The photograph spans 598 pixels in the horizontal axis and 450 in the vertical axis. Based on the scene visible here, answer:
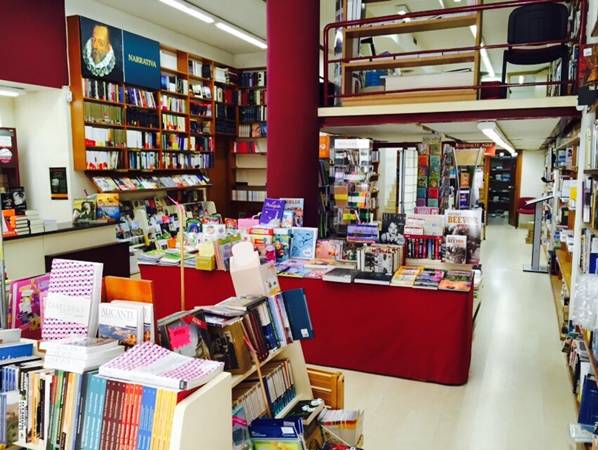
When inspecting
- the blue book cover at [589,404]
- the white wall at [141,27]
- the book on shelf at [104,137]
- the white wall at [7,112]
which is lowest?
the blue book cover at [589,404]

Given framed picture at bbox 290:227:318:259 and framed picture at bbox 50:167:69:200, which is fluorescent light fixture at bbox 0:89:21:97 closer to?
framed picture at bbox 50:167:69:200

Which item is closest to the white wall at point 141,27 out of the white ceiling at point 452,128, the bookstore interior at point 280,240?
the bookstore interior at point 280,240

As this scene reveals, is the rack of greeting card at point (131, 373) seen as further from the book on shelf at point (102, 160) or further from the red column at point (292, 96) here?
the book on shelf at point (102, 160)

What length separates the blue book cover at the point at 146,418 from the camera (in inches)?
59.0

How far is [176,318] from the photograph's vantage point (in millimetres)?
1849

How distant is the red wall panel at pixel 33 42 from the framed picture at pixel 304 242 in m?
4.29

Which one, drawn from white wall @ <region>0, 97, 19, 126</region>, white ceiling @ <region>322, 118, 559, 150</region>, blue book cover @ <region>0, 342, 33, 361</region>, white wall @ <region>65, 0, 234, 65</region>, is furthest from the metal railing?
white wall @ <region>0, 97, 19, 126</region>

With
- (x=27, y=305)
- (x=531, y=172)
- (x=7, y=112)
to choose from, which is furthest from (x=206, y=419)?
(x=531, y=172)

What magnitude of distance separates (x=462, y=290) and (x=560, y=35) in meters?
2.87

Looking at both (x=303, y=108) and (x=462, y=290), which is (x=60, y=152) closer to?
(x=303, y=108)

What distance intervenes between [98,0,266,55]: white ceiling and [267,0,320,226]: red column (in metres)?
2.77

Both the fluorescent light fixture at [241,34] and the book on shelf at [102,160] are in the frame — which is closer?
the book on shelf at [102,160]

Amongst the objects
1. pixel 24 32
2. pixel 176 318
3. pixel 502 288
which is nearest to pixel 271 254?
pixel 176 318

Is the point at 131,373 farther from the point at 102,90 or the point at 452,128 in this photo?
the point at 102,90
